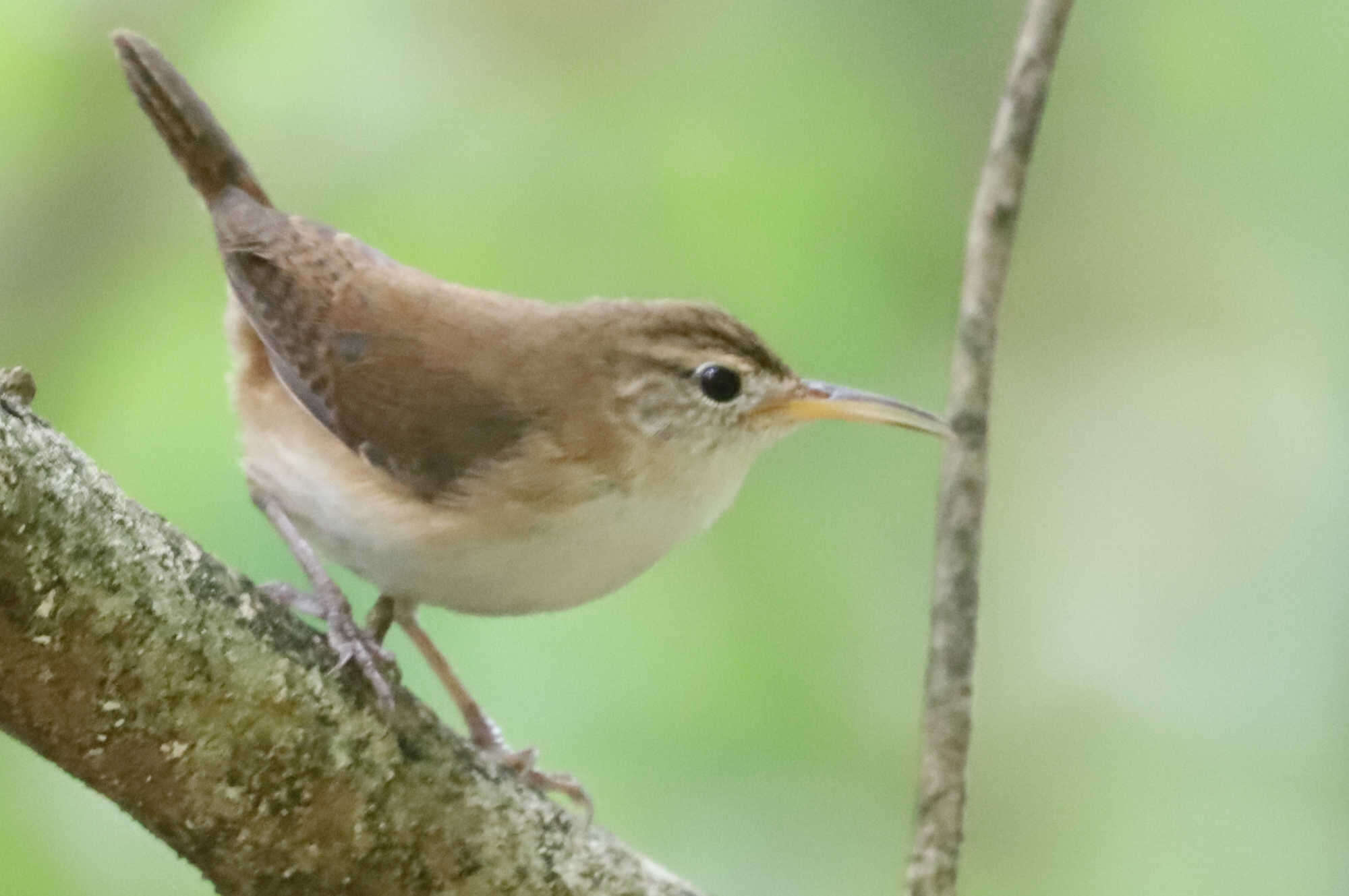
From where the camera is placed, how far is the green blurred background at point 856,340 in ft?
8.16

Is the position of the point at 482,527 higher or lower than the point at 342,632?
higher

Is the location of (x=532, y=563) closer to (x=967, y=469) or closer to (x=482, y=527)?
(x=482, y=527)

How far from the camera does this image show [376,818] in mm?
1312

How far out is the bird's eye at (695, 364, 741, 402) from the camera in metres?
1.88

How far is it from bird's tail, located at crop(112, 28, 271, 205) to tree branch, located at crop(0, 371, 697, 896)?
981 mm

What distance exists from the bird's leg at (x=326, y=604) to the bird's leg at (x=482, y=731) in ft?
0.49

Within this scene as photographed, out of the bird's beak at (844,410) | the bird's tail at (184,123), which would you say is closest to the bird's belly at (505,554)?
the bird's beak at (844,410)

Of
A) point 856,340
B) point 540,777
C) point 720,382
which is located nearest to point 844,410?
point 720,382

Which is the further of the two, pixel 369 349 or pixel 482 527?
pixel 369 349

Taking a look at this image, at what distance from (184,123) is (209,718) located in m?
1.15

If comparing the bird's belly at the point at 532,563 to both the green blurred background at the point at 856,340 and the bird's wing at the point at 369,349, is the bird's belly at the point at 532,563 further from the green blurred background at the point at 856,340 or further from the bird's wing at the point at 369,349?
the green blurred background at the point at 856,340

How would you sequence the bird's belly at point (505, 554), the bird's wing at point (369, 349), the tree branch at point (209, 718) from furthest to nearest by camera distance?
the bird's wing at point (369, 349) < the bird's belly at point (505, 554) < the tree branch at point (209, 718)

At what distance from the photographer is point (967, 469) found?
1795mm

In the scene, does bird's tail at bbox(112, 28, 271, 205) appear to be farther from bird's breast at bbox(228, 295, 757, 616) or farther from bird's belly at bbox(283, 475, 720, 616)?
bird's belly at bbox(283, 475, 720, 616)
